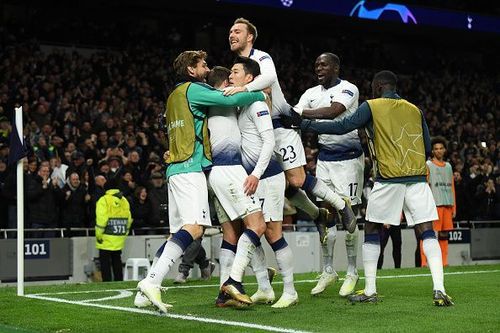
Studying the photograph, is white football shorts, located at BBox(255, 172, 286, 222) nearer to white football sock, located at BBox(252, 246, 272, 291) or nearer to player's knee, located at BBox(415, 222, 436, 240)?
white football sock, located at BBox(252, 246, 272, 291)

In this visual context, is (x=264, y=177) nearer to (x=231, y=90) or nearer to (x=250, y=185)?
(x=250, y=185)

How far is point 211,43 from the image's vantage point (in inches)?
1287

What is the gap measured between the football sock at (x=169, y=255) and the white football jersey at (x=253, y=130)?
3.39 feet

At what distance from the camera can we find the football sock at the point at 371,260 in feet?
29.6

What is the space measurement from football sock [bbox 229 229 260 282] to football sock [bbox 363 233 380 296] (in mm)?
1194

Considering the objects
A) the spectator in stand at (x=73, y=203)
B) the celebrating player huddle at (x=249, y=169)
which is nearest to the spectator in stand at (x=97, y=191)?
the spectator in stand at (x=73, y=203)

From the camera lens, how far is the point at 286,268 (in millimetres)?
8828

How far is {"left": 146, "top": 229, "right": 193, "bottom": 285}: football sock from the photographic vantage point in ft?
26.4

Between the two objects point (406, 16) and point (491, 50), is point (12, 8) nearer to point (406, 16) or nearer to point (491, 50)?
point (406, 16)

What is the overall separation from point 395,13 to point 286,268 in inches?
902

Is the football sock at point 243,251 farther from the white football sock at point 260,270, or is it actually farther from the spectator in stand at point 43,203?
the spectator in stand at point 43,203

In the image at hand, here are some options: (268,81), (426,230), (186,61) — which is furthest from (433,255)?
(186,61)

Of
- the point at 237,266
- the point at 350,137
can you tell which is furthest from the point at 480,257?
the point at 237,266

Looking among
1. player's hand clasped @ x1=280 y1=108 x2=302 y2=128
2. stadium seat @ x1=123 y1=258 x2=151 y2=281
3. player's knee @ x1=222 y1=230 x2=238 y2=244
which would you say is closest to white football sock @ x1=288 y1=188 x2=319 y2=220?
player's hand clasped @ x1=280 y1=108 x2=302 y2=128
